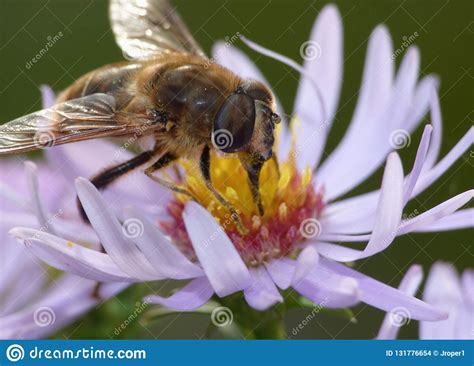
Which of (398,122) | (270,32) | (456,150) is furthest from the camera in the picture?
(270,32)

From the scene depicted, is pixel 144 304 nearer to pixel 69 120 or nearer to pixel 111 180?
pixel 111 180

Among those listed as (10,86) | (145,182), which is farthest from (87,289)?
(10,86)

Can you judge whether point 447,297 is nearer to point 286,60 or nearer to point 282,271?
point 282,271

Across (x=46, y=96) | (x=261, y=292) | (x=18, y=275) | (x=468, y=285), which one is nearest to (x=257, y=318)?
(x=261, y=292)

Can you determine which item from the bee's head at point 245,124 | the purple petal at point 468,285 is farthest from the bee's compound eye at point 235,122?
the purple petal at point 468,285

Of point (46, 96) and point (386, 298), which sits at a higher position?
point (386, 298)

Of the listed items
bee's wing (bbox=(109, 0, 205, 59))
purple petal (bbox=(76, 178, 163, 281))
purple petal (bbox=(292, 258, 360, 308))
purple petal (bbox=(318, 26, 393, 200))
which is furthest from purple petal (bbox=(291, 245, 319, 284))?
bee's wing (bbox=(109, 0, 205, 59))
